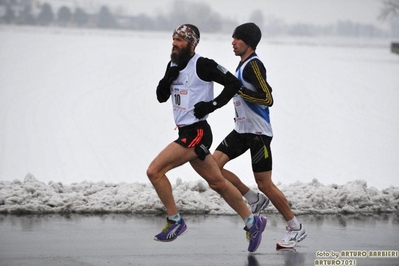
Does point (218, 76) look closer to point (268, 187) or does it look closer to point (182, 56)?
point (182, 56)

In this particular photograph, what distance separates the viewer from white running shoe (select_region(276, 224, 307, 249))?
755cm

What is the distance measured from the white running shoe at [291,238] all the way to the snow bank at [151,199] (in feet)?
5.33

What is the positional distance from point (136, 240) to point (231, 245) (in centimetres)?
90

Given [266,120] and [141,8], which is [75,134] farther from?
[141,8]

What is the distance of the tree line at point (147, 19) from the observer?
63875mm

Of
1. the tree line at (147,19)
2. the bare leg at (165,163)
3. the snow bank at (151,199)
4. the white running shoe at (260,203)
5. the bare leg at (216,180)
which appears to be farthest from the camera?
the tree line at (147,19)

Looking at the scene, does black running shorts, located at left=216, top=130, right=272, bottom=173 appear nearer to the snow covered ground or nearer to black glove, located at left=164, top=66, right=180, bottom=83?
black glove, located at left=164, top=66, right=180, bottom=83

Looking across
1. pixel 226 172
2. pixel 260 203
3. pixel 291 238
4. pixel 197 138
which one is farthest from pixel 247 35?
pixel 291 238

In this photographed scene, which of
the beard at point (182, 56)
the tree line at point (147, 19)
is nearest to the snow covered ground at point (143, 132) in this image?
the beard at point (182, 56)

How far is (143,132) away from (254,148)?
32.7ft

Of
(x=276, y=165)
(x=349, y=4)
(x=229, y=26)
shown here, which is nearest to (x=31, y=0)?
(x=229, y=26)

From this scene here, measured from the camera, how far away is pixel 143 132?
17.4 meters

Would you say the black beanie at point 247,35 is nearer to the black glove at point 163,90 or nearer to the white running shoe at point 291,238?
the black glove at point 163,90

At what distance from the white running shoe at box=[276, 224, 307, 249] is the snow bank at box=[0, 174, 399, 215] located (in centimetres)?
162
